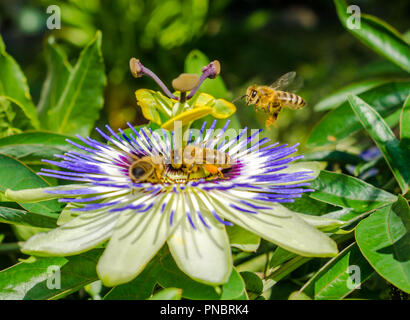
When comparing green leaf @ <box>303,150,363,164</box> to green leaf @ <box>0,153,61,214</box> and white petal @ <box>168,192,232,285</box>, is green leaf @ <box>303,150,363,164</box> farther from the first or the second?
green leaf @ <box>0,153,61,214</box>

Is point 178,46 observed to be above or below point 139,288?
above

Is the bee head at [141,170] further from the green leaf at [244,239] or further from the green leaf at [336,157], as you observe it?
the green leaf at [336,157]

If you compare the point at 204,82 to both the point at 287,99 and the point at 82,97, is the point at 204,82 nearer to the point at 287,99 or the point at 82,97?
the point at 287,99

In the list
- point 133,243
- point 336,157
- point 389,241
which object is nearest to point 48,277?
point 133,243

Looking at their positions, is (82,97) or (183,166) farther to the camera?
(82,97)

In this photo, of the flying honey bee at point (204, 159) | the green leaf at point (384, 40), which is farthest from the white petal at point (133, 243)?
the green leaf at point (384, 40)
